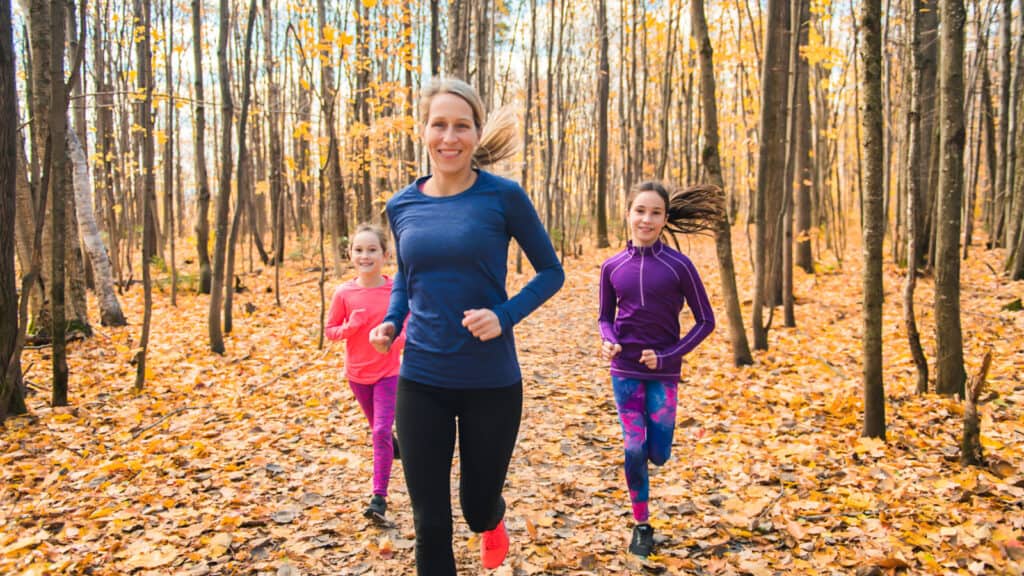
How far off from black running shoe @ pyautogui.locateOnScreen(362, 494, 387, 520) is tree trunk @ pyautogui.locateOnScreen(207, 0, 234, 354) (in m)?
5.18

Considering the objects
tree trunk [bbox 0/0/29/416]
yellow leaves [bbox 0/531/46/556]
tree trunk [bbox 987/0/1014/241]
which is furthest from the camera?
tree trunk [bbox 987/0/1014/241]

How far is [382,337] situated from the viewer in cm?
233

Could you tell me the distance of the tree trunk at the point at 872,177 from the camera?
4.04m

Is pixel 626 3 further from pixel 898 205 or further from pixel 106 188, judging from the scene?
pixel 106 188

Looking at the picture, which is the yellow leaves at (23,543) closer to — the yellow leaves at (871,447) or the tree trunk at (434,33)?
the yellow leaves at (871,447)

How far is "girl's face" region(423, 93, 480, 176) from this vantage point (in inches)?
87.0

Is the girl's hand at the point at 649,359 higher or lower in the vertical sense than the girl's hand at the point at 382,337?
lower

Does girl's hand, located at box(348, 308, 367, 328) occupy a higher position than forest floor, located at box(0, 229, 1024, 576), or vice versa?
girl's hand, located at box(348, 308, 367, 328)

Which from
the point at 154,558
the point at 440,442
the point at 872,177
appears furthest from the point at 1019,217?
the point at 154,558

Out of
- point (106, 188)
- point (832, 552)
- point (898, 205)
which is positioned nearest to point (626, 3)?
point (898, 205)

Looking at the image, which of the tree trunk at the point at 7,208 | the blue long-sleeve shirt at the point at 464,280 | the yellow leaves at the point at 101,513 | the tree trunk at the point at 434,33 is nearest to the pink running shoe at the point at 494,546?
the blue long-sleeve shirt at the point at 464,280

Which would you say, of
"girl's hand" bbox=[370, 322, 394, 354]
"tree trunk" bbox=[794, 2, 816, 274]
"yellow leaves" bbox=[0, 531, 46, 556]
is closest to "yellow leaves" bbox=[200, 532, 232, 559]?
"yellow leaves" bbox=[0, 531, 46, 556]

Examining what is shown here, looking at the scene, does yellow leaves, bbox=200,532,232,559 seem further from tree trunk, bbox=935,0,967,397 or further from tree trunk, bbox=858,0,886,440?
tree trunk, bbox=935,0,967,397

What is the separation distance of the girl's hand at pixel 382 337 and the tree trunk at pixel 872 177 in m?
3.42
